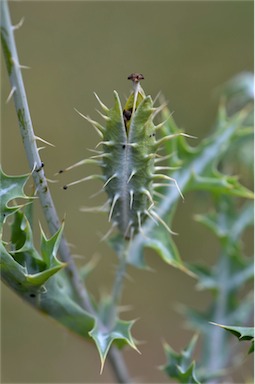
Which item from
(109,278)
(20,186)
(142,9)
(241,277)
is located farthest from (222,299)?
(142,9)

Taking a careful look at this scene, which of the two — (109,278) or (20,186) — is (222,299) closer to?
(20,186)

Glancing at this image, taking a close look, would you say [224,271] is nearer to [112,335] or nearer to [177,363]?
[177,363]

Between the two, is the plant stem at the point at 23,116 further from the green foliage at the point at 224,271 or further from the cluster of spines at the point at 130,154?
the green foliage at the point at 224,271

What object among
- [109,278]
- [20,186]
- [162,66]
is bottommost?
[20,186]

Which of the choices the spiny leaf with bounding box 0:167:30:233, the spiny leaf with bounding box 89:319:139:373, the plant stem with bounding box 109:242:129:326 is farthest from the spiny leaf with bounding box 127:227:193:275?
the spiny leaf with bounding box 0:167:30:233

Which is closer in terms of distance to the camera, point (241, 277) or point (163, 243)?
point (163, 243)

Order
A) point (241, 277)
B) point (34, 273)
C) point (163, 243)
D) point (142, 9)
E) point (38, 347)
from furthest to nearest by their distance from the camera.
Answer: point (142, 9) < point (38, 347) < point (241, 277) < point (163, 243) < point (34, 273)
